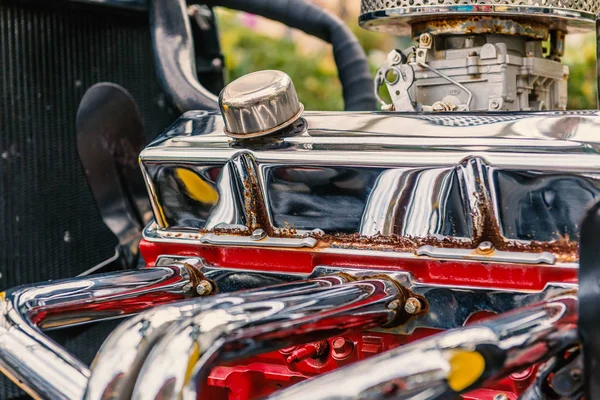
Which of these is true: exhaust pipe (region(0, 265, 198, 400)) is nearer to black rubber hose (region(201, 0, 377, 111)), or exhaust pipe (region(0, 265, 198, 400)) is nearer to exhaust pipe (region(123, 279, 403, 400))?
exhaust pipe (region(123, 279, 403, 400))

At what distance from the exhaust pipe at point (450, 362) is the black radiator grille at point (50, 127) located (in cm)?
122

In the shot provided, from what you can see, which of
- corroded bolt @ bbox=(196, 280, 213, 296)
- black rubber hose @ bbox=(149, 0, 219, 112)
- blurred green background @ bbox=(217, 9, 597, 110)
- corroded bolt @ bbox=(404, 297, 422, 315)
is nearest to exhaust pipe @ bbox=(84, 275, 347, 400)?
corroded bolt @ bbox=(404, 297, 422, 315)

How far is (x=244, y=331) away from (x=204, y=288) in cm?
43

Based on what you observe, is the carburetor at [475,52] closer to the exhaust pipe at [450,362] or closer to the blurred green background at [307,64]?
the exhaust pipe at [450,362]

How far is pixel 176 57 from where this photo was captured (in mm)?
1794

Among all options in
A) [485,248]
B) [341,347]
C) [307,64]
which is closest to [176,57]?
[341,347]

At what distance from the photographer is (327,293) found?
105cm

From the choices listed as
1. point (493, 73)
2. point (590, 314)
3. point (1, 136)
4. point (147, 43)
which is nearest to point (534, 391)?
point (590, 314)

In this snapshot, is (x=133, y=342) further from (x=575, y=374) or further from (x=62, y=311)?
(x=575, y=374)

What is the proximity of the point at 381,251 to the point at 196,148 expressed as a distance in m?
0.37

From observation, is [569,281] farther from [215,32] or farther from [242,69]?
[242,69]

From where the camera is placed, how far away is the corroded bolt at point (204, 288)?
1.34 metres

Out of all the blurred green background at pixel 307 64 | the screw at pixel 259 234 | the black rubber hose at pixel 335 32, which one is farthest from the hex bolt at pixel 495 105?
the blurred green background at pixel 307 64

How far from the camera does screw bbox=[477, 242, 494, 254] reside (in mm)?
1092
